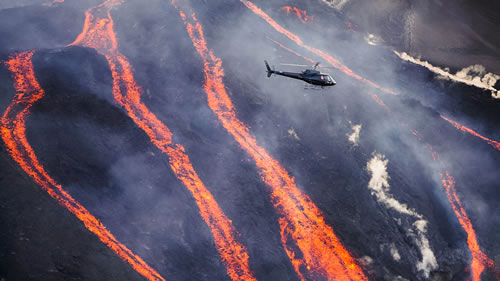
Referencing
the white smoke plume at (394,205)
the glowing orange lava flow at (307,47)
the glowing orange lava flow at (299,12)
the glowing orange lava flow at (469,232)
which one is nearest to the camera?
the white smoke plume at (394,205)

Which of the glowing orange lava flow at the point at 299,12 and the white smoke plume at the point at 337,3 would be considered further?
the white smoke plume at the point at 337,3

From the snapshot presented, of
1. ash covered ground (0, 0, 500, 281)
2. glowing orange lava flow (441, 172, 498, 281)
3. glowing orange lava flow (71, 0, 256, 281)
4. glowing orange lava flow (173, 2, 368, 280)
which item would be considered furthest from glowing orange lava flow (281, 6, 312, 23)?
glowing orange lava flow (441, 172, 498, 281)

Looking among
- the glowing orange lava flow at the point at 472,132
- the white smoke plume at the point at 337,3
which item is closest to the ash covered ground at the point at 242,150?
the glowing orange lava flow at the point at 472,132

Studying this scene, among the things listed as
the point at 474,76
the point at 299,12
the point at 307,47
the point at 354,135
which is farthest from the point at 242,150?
the point at 474,76

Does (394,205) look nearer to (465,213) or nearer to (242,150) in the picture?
(465,213)

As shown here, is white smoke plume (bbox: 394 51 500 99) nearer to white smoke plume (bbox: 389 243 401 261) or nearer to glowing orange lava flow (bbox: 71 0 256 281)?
white smoke plume (bbox: 389 243 401 261)

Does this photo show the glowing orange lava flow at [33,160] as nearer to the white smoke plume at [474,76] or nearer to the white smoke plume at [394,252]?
the white smoke plume at [394,252]
